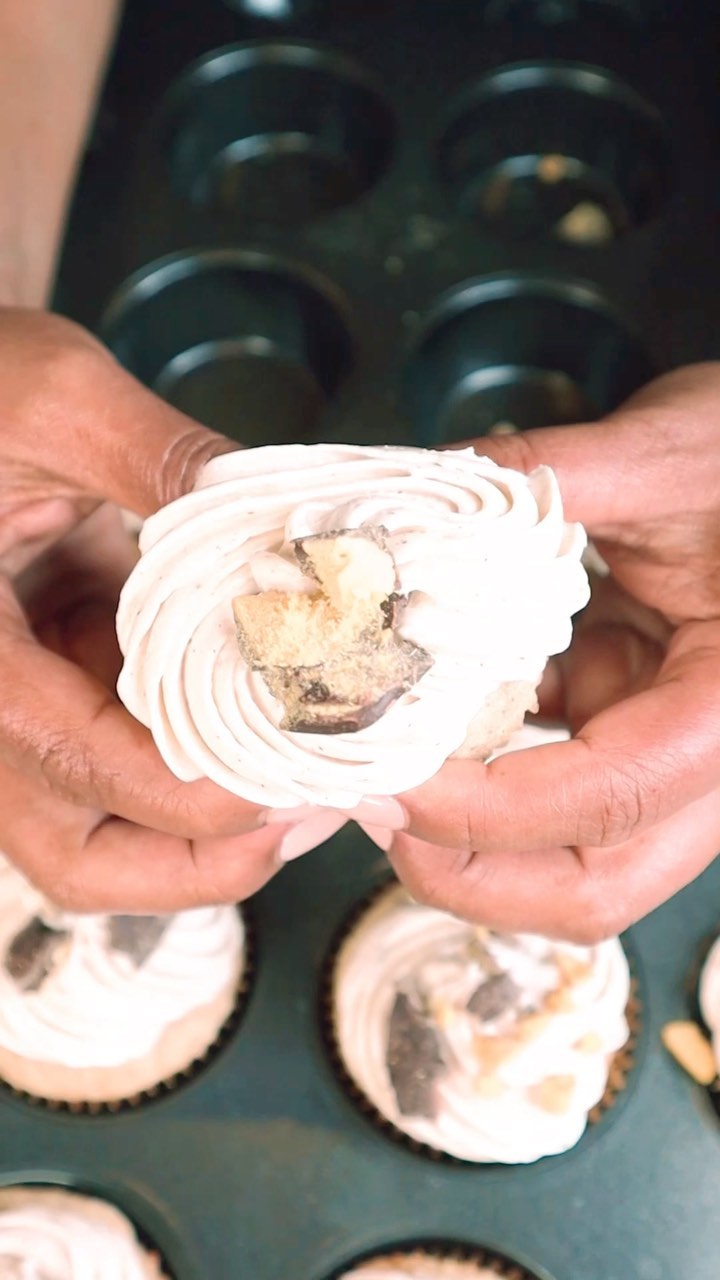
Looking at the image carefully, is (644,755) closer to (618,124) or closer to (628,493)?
(628,493)

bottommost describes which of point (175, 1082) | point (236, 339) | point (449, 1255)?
point (449, 1255)

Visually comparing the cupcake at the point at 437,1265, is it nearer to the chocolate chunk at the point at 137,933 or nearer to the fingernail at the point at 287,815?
the chocolate chunk at the point at 137,933

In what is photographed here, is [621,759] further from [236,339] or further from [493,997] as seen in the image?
[236,339]

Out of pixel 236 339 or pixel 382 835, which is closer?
pixel 382 835

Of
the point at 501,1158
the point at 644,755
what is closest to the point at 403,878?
the point at 644,755

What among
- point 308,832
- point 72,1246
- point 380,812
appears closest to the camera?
point 380,812

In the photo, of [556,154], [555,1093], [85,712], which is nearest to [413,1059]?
[555,1093]
